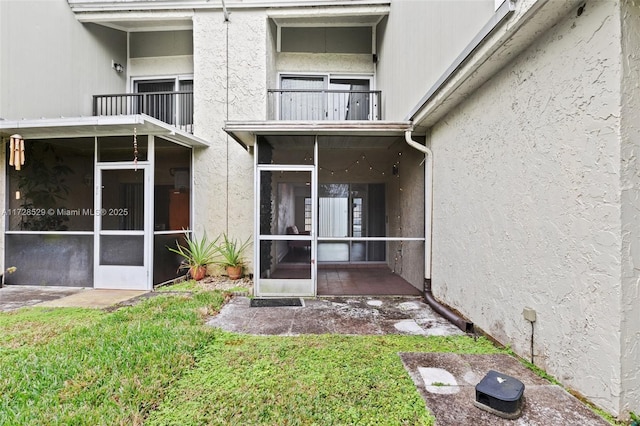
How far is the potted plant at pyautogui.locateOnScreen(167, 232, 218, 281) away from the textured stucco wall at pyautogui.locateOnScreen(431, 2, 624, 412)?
5.08m

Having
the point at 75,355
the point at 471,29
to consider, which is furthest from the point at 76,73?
the point at 471,29

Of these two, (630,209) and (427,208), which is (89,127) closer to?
(427,208)

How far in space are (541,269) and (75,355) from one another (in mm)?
4321

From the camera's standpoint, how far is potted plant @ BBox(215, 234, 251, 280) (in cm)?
623

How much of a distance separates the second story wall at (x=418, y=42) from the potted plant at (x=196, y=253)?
4.91 meters

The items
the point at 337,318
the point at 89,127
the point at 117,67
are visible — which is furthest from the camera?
the point at 117,67

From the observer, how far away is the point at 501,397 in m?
1.98

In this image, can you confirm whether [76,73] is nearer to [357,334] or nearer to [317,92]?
[317,92]

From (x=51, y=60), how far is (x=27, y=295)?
4912 mm

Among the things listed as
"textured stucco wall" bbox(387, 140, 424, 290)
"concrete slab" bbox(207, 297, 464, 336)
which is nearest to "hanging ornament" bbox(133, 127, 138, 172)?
"concrete slab" bbox(207, 297, 464, 336)

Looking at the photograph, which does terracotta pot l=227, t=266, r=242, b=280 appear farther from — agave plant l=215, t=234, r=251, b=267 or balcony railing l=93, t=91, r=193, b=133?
balcony railing l=93, t=91, r=193, b=133

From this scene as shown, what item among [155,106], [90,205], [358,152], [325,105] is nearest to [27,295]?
[90,205]

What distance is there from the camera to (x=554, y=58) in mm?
2340

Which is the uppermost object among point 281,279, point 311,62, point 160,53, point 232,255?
point 160,53
